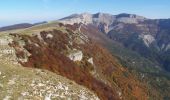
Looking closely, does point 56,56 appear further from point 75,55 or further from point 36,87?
point 36,87

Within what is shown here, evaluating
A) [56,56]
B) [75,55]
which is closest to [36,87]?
[56,56]

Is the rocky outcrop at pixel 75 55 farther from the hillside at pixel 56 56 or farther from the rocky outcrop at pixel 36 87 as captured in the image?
the rocky outcrop at pixel 36 87

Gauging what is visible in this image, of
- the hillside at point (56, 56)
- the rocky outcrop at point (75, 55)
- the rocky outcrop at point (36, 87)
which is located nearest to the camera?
the rocky outcrop at point (36, 87)

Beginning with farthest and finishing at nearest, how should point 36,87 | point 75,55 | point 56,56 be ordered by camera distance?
point 75,55 → point 56,56 → point 36,87

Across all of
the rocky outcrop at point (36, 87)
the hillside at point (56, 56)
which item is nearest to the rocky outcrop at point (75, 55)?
the hillside at point (56, 56)

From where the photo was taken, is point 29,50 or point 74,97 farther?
point 29,50

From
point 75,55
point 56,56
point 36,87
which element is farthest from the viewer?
point 75,55

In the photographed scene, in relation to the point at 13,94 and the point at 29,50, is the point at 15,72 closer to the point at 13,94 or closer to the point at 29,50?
the point at 13,94

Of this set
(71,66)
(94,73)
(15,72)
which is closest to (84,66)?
(94,73)

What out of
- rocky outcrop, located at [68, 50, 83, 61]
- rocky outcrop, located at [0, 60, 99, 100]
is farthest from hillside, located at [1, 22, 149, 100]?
rocky outcrop, located at [0, 60, 99, 100]

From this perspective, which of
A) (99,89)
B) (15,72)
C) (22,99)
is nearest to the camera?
(22,99)

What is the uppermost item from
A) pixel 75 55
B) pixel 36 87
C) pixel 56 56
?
pixel 36 87
